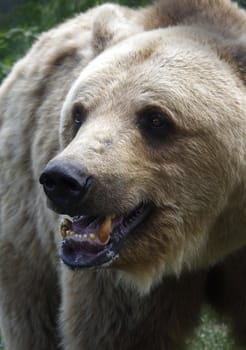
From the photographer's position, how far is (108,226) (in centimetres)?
459

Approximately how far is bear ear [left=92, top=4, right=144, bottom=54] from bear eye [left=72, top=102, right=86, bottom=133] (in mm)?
494

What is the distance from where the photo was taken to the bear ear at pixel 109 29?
523 centimetres

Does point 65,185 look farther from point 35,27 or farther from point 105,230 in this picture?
point 35,27

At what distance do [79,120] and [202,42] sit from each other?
0.69 metres

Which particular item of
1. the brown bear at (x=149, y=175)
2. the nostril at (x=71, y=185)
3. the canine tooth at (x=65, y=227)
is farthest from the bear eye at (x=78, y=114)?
the nostril at (x=71, y=185)

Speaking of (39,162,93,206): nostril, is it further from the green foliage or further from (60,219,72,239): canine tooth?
the green foliage

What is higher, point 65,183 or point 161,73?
point 161,73

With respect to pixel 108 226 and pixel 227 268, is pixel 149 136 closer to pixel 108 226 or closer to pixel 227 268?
pixel 108 226

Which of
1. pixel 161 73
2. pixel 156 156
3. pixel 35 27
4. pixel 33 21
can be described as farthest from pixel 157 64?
pixel 33 21

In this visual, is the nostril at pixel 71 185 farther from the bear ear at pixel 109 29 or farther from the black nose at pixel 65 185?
the bear ear at pixel 109 29

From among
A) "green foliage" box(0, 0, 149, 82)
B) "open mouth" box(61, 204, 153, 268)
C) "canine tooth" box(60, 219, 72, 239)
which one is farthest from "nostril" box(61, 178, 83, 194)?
"green foliage" box(0, 0, 149, 82)

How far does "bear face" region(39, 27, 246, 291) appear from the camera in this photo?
4492mm

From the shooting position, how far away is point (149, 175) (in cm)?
454

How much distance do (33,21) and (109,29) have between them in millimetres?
4570
